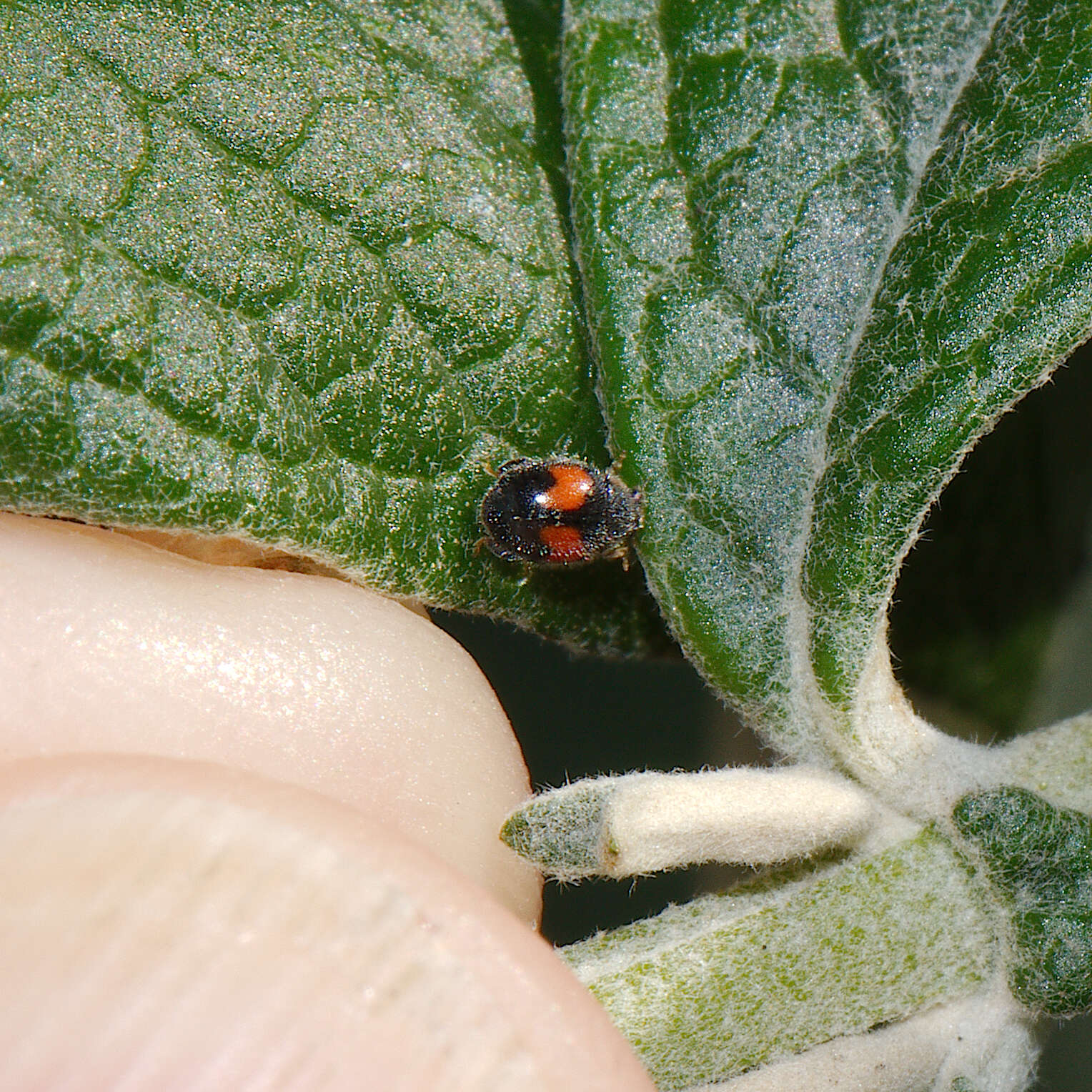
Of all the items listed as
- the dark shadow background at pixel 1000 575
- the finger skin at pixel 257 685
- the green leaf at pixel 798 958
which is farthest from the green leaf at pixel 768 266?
the dark shadow background at pixel 1000 575

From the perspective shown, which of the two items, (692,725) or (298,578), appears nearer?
(298,578)

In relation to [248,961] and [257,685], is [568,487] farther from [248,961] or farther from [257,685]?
[248,961]

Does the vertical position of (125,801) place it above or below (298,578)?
below

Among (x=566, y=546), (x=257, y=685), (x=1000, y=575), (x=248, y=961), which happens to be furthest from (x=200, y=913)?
(x=1000, y=575)

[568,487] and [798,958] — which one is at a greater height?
[568,487]

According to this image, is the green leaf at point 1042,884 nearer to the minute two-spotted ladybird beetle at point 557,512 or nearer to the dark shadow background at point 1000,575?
the minute two-spotted ladybird beetle at point 557,512

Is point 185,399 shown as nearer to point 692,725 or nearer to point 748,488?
point 748,488

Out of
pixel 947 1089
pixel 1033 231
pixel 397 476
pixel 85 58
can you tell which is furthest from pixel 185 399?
pixel 947 1089

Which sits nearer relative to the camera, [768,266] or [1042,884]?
[1042,884]
